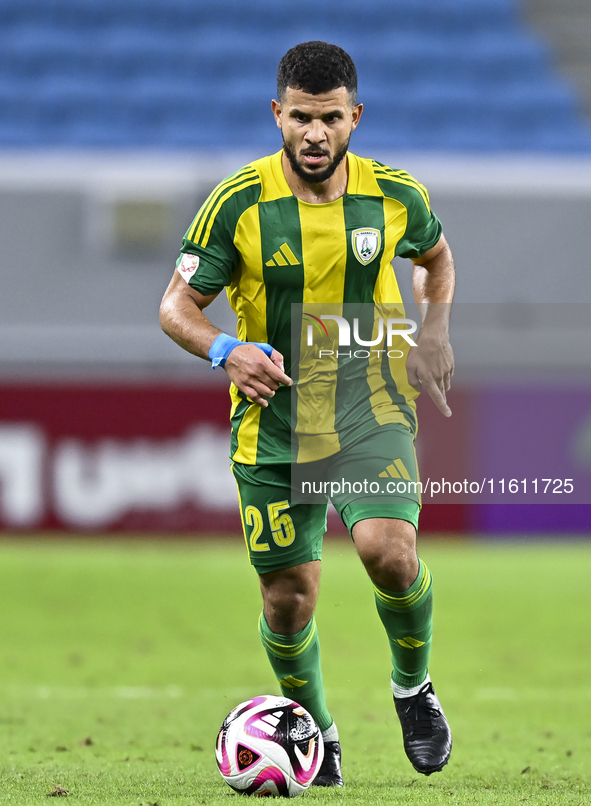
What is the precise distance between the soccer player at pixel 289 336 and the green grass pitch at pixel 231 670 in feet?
1.75

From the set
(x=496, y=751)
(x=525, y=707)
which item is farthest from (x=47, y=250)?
(x=496, y=751)

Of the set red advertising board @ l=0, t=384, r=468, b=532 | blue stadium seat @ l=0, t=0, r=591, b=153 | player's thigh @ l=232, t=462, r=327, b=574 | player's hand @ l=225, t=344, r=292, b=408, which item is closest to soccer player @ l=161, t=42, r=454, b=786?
player's thigh @ l=232, t=462, r=327, b=574

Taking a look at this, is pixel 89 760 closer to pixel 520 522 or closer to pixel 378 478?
pixel 378 478

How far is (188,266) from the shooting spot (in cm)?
366

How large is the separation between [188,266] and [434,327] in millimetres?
826

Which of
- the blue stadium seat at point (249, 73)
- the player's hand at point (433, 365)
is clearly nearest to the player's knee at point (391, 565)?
the player's hand at point (433, 365)

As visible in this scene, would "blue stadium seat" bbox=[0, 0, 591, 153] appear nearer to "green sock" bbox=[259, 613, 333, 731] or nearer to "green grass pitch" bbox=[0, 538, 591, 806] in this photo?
"green grass pitch" bbox=[0, 538, 591, 806]

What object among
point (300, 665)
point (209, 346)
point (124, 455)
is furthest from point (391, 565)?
point (124, 455)

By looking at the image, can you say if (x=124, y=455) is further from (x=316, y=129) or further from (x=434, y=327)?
(x=316, y=129)

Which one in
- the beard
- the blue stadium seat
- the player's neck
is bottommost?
the player's neck

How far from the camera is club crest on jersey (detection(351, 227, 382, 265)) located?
12.2 ft

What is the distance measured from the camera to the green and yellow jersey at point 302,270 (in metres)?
3.67

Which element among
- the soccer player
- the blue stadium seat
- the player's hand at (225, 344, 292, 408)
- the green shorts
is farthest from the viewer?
the blue stadium seat

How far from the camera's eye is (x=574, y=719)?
17.7ft
